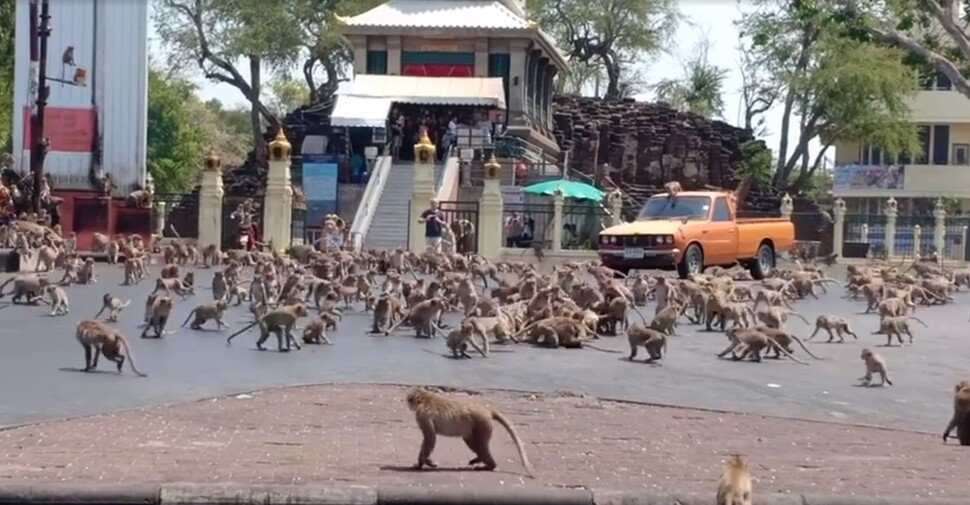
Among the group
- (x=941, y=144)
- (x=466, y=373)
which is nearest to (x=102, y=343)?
(x=466, y=373)

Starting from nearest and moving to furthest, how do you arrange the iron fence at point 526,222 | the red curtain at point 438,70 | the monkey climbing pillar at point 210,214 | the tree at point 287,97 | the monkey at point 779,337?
the monkey at point 779,337 → the monkey climbing pillar at point 210,214 → the iron fence at point 526,222 → the red curtain at point 438,70 → the tree at point 287,97

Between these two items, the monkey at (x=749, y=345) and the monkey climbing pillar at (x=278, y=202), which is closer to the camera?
the monkey at (x=749, y=345)

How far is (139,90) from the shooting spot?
1469 inches

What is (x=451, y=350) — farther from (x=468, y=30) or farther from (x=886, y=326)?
(x=468, y=30)

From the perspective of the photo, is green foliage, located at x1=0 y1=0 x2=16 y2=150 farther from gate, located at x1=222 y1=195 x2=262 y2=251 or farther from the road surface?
the road surface

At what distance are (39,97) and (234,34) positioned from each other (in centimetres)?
2877

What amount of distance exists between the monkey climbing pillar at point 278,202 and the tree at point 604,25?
102ft

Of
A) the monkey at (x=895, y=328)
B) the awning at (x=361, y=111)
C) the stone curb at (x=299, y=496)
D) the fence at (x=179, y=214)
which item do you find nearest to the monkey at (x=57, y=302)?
the stone curb at (x=299, y=496)

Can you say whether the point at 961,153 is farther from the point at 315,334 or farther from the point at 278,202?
the point at 315,334


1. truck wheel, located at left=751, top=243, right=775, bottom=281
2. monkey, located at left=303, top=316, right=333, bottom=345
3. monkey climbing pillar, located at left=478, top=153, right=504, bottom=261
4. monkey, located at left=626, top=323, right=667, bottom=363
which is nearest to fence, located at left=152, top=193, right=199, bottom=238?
monkey climbing pillar, located at left=478, top=153, right=504, bottom=261

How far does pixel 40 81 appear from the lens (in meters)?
33.2

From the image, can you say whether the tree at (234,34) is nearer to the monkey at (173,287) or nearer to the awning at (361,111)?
the awning at (361,111)

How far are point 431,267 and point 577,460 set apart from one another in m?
17.6

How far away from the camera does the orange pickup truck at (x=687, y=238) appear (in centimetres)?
2812
